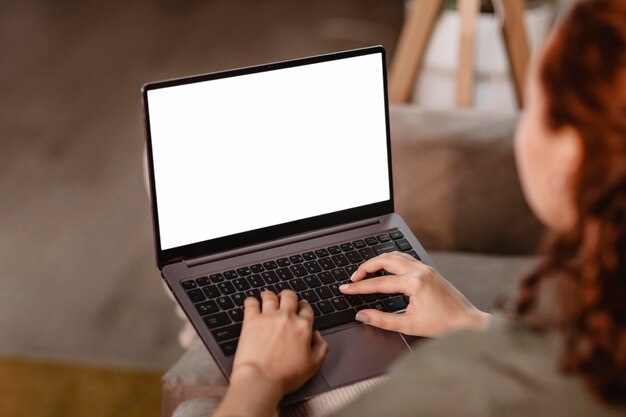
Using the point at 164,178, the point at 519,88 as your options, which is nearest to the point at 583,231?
the point at 164,178

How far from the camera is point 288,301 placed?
109 cm

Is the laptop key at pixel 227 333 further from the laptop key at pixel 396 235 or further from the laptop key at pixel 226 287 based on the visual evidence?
the laptop key at pixel 396 235

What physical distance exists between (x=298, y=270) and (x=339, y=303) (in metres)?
0.08

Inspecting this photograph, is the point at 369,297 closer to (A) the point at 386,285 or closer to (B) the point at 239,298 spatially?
(A) the point at 386,285

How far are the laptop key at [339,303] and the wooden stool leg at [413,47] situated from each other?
1.14m

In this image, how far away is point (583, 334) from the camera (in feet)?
2.24

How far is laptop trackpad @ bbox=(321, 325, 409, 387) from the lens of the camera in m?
1.11

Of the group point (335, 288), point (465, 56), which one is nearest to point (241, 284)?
point (335, 288)

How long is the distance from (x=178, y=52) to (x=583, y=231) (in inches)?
129

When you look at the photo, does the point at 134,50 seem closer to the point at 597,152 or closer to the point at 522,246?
the point at 522,246

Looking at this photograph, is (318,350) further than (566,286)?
Yes

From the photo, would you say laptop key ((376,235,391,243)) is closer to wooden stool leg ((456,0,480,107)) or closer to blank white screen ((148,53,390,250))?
blank white screen ((148,53,390,250))

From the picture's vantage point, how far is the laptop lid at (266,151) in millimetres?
1224

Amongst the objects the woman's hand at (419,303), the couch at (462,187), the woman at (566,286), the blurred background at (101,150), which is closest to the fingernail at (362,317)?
the woman's hand at (419,303)
